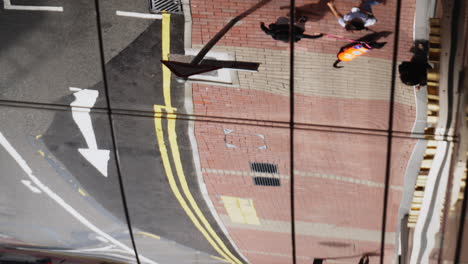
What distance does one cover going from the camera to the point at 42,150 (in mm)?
6125

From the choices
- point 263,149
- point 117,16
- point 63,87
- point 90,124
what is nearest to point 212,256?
point 263,149

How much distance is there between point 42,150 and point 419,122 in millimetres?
4183

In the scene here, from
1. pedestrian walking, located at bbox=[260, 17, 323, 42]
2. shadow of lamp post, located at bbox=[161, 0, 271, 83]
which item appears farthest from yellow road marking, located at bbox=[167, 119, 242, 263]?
pedestrian walking, located at bbox=[260, 17, 323, 42]

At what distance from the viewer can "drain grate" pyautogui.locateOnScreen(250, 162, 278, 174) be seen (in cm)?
585

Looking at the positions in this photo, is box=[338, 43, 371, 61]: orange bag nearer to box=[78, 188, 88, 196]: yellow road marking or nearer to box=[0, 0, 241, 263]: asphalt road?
box=[0, 0, 241, 263]: asphalt road

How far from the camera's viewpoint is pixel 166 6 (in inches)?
200

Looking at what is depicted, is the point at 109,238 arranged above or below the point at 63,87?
below

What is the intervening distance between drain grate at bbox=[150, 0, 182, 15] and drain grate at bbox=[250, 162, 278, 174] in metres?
1.86

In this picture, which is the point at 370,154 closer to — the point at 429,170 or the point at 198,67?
the point at 429,170

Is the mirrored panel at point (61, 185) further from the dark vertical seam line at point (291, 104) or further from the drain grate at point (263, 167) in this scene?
the dark vertical seam line at point (291, 104)

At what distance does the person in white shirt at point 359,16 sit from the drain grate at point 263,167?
5.78 ft

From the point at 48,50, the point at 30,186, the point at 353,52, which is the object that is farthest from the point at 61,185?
the point at 353,52

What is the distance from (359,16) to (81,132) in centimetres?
324

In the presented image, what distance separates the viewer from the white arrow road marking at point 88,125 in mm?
5645
